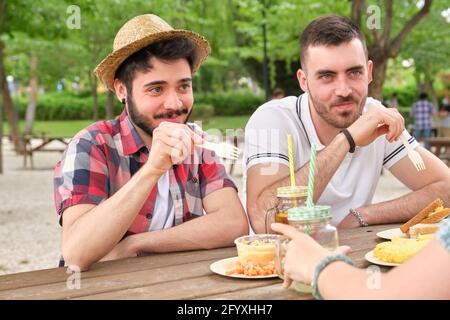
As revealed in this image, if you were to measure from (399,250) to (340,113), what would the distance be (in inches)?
51.8

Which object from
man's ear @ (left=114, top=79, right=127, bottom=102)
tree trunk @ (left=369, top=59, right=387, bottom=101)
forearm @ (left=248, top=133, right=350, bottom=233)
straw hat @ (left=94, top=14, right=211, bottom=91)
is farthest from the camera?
tree trunk @ (left=369, top=59, right=387, bottom=101)

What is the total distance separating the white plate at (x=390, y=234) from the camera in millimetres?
2476

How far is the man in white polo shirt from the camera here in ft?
9.66

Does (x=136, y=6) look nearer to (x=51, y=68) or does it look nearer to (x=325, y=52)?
(x=51, y=68)

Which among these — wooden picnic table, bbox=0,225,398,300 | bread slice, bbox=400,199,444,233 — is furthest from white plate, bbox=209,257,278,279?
bread slice, bbox=400,199,444,233

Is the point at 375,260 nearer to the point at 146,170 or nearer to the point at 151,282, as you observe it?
the point at 151,282

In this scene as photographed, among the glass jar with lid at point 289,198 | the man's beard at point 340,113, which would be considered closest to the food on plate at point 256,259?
the glass jar with lid at point 289,198

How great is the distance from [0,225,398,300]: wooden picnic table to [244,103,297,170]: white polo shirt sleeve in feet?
2.93

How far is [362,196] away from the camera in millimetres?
3340

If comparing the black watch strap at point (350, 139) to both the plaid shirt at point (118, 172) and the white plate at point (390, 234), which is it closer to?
the white plate at point (390, 234)

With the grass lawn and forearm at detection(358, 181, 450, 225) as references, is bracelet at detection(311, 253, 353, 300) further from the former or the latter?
the grass lawn

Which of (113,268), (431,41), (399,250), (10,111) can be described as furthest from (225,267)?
(10,111)

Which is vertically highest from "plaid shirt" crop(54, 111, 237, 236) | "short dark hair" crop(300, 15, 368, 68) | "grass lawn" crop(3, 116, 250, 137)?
"grass lawn" crop(3, 116, 250, 137)

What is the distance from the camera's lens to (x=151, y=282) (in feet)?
6.43
